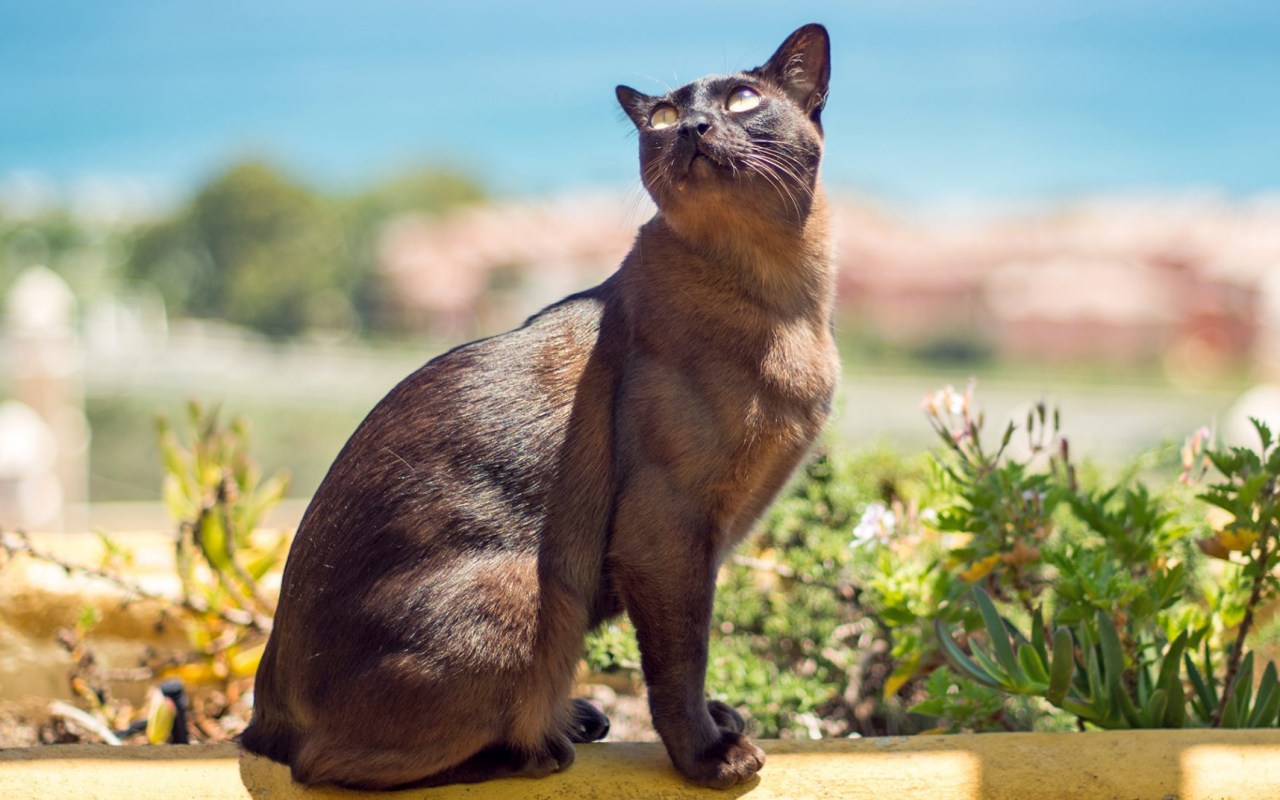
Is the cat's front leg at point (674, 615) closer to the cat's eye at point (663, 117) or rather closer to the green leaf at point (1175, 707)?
the cat's eye at point (663, 117)

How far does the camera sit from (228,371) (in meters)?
30.9

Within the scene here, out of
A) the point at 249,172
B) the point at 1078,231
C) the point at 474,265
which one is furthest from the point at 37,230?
the point at 1078,231

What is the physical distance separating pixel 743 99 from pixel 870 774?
1.28 m

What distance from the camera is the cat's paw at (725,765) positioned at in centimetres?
195

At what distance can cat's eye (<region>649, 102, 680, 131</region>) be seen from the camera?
2.22 metres

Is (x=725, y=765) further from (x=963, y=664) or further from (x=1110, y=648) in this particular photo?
(x=1110, y=648)

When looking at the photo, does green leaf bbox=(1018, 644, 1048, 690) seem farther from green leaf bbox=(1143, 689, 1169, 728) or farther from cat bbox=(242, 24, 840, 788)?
cat bbox=(242, 24, 840, 788)

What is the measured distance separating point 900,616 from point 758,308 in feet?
2.76

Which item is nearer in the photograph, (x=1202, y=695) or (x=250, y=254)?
(x=1202, y=695)

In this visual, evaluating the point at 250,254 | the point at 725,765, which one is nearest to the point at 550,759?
the point at 725,765

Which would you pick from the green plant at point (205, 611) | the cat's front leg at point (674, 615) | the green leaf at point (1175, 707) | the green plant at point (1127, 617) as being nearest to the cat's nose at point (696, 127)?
the cat's front leg at point (674, 615)

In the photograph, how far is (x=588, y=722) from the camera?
2.37 metres

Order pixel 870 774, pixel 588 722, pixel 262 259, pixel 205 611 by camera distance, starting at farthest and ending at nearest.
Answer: pixel 262 259 < pixel 205 611 < pixel 588 722 < pixel 870 774

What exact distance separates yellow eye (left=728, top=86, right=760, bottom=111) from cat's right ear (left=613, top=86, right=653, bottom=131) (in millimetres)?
188
